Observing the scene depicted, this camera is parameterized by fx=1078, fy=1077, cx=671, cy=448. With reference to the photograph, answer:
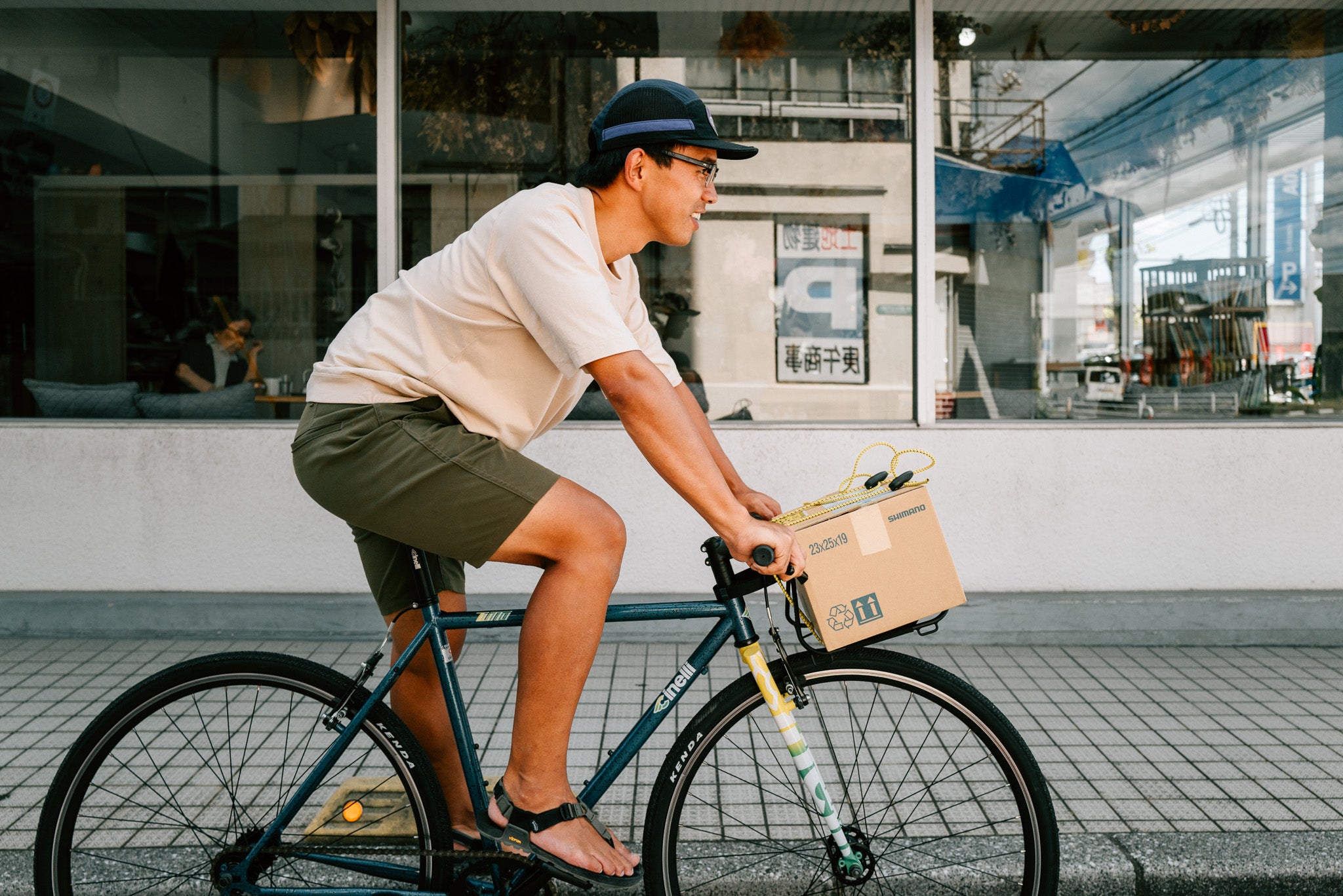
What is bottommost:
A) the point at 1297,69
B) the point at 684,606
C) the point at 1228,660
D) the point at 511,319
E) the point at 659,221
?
the point at 1228,660

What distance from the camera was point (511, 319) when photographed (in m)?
2.23

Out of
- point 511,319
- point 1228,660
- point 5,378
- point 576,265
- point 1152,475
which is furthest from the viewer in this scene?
point 5,378

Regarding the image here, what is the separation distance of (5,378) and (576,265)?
17.0 ft

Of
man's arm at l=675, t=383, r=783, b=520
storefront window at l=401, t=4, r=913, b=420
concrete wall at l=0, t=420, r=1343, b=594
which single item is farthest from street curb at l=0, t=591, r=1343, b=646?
man's arm at l=675, t=383, r=783, b=520

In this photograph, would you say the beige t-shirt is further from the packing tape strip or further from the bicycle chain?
the bicycle chain

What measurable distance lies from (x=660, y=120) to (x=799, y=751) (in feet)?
4.31

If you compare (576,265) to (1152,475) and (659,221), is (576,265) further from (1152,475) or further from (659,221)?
(1152,475)

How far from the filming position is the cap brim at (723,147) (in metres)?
2.16

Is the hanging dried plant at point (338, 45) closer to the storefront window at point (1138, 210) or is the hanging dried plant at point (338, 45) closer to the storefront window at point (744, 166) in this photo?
the storefront window at point (744, 166)

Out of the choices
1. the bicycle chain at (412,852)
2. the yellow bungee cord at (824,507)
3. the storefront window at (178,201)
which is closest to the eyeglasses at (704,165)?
the yellow bungee cord at (824,507)

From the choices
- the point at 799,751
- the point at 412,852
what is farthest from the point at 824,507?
the point at 412,852

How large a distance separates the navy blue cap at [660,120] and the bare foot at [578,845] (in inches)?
53.4

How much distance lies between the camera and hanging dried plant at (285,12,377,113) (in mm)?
5859

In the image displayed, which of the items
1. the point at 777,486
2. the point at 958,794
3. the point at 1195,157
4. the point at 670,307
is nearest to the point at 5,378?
the point at 670,307
